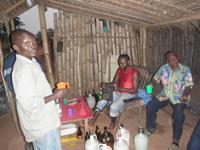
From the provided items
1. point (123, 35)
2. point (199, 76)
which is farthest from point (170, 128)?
point (123, 35)

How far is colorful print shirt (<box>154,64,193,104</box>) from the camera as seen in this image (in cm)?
376

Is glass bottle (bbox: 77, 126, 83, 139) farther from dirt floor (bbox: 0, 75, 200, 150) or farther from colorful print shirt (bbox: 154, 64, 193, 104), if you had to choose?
colorful print shirt (bbox: 154, 64, 193, 104)

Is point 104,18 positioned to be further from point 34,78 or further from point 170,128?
point 34,78

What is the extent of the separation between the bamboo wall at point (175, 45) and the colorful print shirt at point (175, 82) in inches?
72.8

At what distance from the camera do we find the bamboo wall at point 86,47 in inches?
227

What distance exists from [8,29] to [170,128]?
423 cm

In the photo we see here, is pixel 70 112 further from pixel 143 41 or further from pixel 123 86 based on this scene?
pixel 143 41

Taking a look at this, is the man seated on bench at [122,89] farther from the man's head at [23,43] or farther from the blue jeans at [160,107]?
the man's head at [23,43]

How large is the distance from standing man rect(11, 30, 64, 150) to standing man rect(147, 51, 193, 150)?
2233 millimetres

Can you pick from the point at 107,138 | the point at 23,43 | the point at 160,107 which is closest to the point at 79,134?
the point at 107,138

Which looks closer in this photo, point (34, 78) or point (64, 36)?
point (34, 78)

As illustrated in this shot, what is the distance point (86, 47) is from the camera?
6.02 metres

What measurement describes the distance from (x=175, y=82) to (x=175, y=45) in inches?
87.9

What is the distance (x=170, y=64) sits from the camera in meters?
3.89
